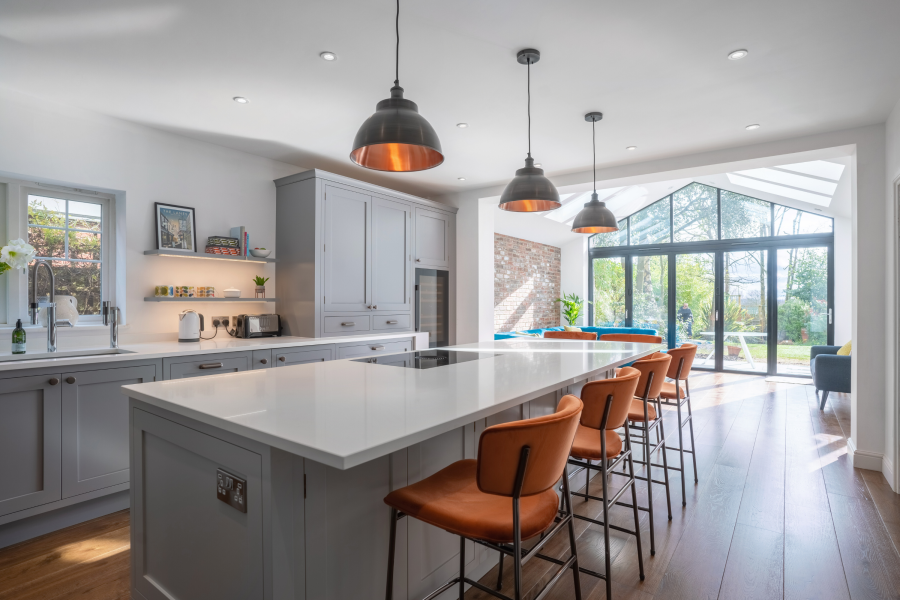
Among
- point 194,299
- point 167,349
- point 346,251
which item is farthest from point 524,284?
point 167,349

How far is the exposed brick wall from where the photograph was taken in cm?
734

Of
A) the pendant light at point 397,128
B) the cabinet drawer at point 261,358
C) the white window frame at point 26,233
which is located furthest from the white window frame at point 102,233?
the pendant light at point 397,128

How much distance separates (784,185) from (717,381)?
9.58ft

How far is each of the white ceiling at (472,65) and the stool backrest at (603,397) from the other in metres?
1.66

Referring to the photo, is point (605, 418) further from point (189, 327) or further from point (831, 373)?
point (831, 373)

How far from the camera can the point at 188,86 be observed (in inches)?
111

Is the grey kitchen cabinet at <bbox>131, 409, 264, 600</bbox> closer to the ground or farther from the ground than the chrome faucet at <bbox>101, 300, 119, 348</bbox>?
closer to the ground

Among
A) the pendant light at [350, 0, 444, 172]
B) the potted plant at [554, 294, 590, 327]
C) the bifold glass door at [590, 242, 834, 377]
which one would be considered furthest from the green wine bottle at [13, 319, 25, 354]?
the bifold glass door at [590, 242, 834, 377]

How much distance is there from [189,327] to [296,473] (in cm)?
280

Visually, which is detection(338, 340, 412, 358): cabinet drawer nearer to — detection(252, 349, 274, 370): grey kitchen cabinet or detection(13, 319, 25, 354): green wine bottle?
detection(252, 349, 274, 370): grey kitchen cabinet

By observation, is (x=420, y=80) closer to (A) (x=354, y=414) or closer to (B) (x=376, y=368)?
(B) (x=376, y=368)

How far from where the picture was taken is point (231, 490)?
1282 mm

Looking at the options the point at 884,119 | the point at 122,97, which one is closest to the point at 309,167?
the point at 122,97

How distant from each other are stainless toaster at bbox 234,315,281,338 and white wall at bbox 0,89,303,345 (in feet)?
0.71
